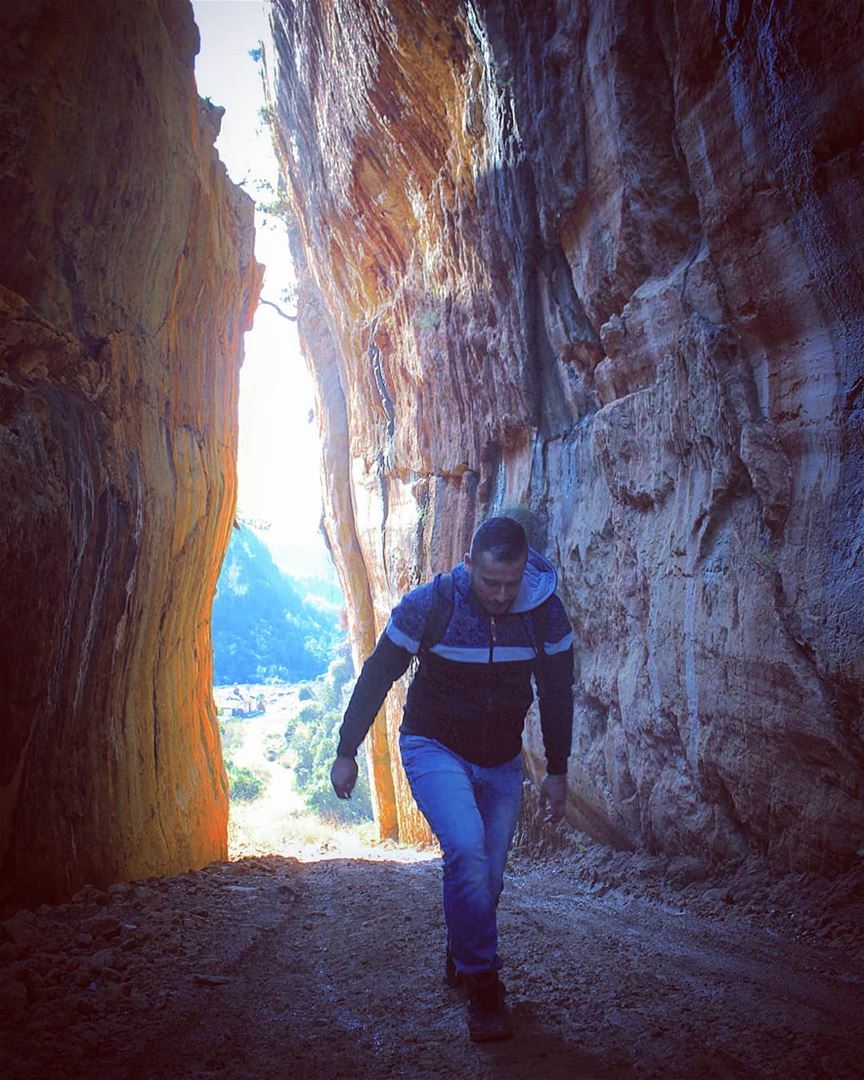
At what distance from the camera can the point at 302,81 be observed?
14.5m

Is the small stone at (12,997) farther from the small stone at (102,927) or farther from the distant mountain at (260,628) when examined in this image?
the distant mountain at (260,628)

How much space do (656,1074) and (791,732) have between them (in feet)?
7.90

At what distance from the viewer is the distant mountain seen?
196 ft

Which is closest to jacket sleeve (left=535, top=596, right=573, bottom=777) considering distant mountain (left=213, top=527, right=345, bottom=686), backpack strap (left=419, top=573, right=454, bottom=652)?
backpack strap (left=419, top=573, right=454, bottom=652)

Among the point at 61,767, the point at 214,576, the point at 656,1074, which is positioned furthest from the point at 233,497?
the point at 656,1074

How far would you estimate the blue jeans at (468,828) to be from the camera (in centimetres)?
289

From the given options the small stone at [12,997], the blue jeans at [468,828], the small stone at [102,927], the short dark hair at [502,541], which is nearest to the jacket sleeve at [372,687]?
the blue jeans at [468,828]

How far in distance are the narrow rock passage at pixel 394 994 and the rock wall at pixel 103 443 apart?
1.14 m

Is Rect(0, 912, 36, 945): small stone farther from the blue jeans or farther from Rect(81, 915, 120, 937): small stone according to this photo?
the blue jeans

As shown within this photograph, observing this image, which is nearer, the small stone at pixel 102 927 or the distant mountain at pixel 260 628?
the small stone at pixel 102 927

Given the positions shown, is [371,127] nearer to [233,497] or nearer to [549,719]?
[233,497]

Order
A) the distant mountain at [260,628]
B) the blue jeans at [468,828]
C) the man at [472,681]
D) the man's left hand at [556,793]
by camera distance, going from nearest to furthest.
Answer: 1. the blue jeans at [468,828]
2. the man at [472,681]
3. the man's left hand at [556,793]
4. the distant mountain at [260,628]

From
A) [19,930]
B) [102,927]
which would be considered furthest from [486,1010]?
[19,930]

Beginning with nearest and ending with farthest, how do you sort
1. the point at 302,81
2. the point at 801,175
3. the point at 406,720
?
1. the point at 406,720
2. the point at 801,175
3. the point at 302,81
